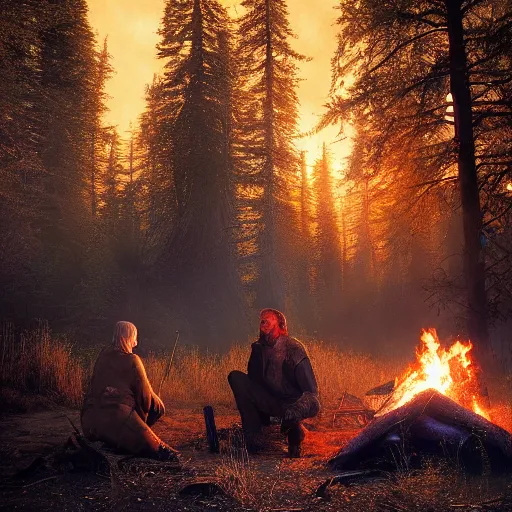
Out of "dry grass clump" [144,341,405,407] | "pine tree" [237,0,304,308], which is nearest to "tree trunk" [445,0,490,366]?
"dry grass clump" [144,341,405,407]

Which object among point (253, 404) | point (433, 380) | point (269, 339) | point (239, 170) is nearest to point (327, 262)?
point (239, 170)

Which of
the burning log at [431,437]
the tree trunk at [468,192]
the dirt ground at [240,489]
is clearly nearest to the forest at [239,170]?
the tree trunk at [468,192]

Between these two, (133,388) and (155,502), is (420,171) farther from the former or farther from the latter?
(155,502)

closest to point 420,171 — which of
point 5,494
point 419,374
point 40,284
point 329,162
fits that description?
point 419,374

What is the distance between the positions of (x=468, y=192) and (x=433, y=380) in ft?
14.8

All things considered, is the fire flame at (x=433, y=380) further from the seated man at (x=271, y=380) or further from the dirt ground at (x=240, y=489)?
the dirt ground at (x=240, y=489)

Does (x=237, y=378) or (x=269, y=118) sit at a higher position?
(x=269, y=118)

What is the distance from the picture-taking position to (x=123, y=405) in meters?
5.93

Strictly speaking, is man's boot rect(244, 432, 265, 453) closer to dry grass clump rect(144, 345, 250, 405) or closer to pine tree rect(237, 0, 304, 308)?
dry grass clump rect(144, 345, 250, 405)

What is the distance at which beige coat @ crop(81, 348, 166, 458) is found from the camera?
5.80 m

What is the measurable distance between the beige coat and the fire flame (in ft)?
9.79

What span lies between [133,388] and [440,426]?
144 inches

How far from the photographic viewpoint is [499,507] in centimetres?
416

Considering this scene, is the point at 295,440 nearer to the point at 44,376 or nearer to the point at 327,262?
A: the point at 44,376
